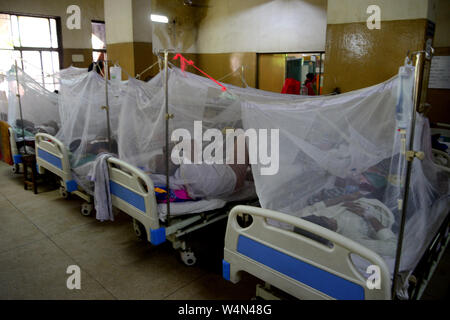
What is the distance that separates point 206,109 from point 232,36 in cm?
418

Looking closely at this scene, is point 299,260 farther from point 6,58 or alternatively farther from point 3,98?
point 6,58

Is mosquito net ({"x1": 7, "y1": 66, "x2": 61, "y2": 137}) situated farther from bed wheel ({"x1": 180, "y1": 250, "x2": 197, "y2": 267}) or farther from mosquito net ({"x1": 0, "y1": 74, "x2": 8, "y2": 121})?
bed wheel ({"x1": 180, "y1": 250, "x2": 197, "y2": 267})

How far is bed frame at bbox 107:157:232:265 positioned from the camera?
2.35 meters

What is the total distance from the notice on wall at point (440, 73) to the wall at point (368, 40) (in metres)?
0.92

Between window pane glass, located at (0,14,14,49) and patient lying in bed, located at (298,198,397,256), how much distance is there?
7.44 m

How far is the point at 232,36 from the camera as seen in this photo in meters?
6.74

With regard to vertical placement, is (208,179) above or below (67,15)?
below

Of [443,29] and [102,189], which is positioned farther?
[443,29]

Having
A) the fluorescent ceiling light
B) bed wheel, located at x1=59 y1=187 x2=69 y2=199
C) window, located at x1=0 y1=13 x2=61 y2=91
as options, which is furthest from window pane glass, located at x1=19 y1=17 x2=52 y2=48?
bed wheel, located at x1=59 y1=187 x2=69 y2=199

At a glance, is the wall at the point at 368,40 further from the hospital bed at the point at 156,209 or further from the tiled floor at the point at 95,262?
the tiled floor at the point at 95,262

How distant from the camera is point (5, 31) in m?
6.86

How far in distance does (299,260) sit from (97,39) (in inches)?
313

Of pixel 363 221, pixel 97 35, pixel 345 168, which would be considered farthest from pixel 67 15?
pixel 363 221
